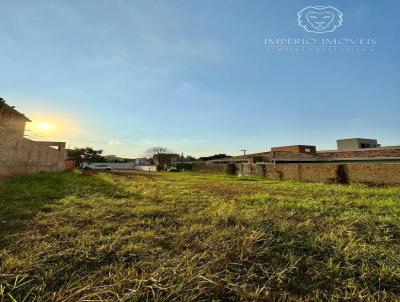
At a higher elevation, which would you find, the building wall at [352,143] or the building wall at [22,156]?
the building wall at [352,143]

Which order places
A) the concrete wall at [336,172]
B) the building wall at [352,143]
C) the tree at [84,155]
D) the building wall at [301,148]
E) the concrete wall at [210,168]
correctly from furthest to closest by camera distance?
the tree at [84,155]
the building wall at [301,148]
the building wall at [352,143]
the concrete wall at [210,168]
the concrete wall at [336,172]

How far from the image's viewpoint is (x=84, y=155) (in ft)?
167

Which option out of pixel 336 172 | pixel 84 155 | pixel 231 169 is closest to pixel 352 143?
pixel 231 169

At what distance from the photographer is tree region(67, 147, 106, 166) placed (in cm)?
4862

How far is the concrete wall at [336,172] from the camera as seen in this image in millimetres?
14508

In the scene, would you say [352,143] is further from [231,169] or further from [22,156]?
[22,156]

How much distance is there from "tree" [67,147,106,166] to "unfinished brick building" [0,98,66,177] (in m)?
29.3

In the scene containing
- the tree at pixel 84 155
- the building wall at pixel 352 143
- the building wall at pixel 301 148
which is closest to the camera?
the building wall at pixel 352 143

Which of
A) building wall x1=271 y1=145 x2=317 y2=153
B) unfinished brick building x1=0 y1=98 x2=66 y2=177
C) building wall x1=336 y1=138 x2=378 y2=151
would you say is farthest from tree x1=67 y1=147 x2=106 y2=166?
building wall x1=336 y1=138 x2=378 y2=151

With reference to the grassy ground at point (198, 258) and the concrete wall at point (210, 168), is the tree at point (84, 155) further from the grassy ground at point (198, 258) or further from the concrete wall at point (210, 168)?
the grassy ground at point (198, 258)

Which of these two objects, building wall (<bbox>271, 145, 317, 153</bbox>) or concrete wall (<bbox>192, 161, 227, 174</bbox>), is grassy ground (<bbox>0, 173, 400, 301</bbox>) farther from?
building wall (<bbox>271, 145, 317, 153</bbox>)

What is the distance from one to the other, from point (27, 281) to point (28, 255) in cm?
63

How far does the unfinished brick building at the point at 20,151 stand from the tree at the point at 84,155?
29.3 metres

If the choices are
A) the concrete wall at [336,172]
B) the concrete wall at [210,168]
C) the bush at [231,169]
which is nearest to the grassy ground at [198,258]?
the concrete wall at [336,172]
